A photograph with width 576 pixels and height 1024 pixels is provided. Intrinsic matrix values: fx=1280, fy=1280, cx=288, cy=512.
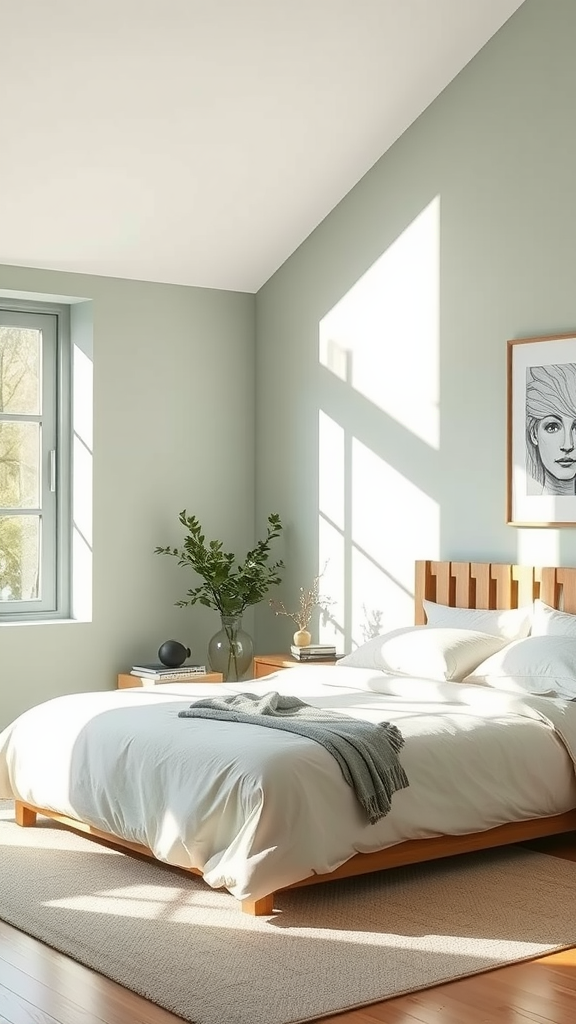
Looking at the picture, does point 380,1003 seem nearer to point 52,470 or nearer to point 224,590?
point 224,590

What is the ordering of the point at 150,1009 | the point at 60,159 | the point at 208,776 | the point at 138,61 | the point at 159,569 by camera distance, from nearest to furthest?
the point at 150,1009, the point at 208,776, the point at 138,61, the point at 60,159, the point at 159,569

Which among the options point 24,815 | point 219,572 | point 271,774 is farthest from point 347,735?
point 219,572

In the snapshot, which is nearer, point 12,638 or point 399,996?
point 399,996

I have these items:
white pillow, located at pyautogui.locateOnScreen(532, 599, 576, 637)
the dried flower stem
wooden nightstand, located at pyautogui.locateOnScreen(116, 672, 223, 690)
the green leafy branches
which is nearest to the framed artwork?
white pillow, located at pyautogui.locateOnScreen(532, 599, 576, 637)

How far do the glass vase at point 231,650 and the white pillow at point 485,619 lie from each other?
1183mm

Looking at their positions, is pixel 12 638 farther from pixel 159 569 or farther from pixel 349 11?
pixel 349 11

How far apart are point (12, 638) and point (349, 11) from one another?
3280mm

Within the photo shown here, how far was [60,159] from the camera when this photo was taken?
5.72 metres

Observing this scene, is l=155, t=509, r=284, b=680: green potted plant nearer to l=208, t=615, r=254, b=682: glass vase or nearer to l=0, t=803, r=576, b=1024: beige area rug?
l=208, t=615, r=254, b=682: glass vase

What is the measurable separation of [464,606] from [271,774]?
7.30 ft

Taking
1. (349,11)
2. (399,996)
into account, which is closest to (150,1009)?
(399,996)

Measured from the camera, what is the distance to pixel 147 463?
6.72 metres

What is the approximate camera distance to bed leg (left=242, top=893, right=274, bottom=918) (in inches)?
150

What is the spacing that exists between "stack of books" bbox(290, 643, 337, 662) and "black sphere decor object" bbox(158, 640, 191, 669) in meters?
0.56
